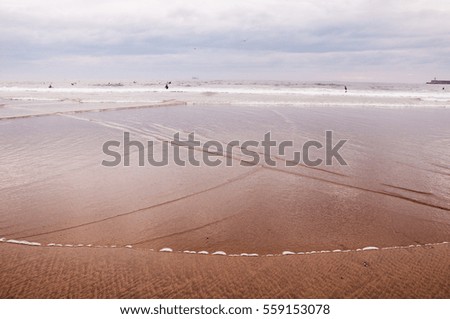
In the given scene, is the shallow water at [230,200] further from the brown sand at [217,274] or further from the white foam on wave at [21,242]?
the brown sand at [217,274]

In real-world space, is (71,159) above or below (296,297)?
above

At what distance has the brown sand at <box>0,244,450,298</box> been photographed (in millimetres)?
3193

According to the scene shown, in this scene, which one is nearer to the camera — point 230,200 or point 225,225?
point 225,225

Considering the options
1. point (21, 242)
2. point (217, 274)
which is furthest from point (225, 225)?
point (21, 242)

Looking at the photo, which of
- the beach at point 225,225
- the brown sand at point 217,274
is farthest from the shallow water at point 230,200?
the brown sand at point 217,274

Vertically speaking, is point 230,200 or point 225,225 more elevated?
point 230,200

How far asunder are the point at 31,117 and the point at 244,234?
1721 centimetres

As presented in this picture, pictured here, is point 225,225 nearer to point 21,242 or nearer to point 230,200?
point 230,200

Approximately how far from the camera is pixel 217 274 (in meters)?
3.49

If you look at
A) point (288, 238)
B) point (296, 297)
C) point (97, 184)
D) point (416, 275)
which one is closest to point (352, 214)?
point (288, 238)

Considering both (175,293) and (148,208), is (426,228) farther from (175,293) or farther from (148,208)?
(148,208)

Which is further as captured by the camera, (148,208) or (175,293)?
(148,208)

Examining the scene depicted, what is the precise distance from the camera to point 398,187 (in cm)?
641

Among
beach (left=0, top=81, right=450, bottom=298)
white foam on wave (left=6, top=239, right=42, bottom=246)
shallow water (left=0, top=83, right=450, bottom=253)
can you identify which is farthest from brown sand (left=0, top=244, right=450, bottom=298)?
shallow water (left=0, top=83, right=450, bottom=253)
